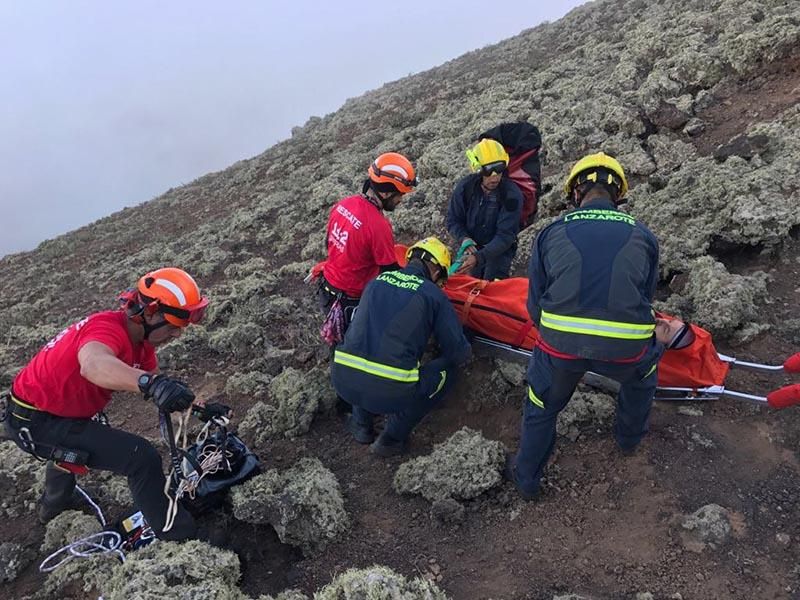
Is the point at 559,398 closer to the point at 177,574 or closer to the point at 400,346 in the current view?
the point at 400,346

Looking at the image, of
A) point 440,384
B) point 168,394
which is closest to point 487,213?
point 440,384

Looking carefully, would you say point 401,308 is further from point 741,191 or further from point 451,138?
point 451,138

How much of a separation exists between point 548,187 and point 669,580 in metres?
6.48

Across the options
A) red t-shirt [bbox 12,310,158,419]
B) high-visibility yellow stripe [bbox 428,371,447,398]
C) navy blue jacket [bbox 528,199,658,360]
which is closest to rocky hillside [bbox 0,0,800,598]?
high-visibility yellow stripe [bbox 428,371,447,398]

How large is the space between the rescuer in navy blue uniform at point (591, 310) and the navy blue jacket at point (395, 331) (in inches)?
33.5

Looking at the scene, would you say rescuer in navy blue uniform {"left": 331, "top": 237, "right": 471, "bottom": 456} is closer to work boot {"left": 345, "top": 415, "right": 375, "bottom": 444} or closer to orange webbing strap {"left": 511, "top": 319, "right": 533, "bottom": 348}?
work boot {"left": 345, "top": 415, "right": 375, "bottom": 444}

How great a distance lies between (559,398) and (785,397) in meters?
1.70

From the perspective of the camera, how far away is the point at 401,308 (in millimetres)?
4641

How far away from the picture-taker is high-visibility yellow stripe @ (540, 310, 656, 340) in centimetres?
354

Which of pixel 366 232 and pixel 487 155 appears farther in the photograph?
pixel 487 155

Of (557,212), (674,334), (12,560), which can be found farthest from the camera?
(557,212)

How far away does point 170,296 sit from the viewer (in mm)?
4191

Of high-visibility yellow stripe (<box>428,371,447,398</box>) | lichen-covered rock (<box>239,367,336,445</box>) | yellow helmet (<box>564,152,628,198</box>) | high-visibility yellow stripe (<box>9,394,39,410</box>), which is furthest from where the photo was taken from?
lichen-covered rock (<box>239,367,336,445</box>)

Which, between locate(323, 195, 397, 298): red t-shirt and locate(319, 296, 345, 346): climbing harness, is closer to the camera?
locate(323, 195, 397, 298): red t-shirt
